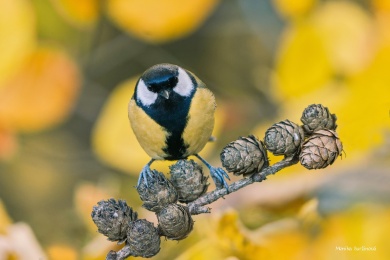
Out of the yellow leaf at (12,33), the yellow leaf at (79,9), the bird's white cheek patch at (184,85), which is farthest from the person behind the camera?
the yellow leaf at (79,9)

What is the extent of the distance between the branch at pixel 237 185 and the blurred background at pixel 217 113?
8cm

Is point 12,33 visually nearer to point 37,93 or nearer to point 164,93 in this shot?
point 37,93

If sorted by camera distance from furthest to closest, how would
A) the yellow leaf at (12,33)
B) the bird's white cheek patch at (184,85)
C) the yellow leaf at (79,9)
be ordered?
the yellow leaf at (79,9) → the yellow leaf at (12,33) → the bird's white cheek patch at (184,85)

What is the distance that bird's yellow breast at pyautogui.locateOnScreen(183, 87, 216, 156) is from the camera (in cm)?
28

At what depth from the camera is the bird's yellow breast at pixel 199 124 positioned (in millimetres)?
280

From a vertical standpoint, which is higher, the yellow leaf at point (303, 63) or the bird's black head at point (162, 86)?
the yellow leaf at point (303, 63)

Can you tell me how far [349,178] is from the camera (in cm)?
43

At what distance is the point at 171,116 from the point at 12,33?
0.35m

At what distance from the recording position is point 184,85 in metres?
0.35

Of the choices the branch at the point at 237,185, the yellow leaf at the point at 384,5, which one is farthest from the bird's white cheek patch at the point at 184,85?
the yellow leaf at the point at 384,5

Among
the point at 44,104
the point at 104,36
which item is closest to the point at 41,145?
the point at 104,36

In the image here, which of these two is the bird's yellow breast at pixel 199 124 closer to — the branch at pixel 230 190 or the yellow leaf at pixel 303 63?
the branch at pixel 230 190

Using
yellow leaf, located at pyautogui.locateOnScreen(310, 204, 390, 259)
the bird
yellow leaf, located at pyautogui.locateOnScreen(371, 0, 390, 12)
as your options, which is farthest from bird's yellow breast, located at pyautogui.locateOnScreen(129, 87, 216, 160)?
yellow leaf, located at pyautogui.locateOnScreen(371, 0, 390, 12)

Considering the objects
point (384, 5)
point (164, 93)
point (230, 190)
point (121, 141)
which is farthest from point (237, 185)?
point (384, 5)
